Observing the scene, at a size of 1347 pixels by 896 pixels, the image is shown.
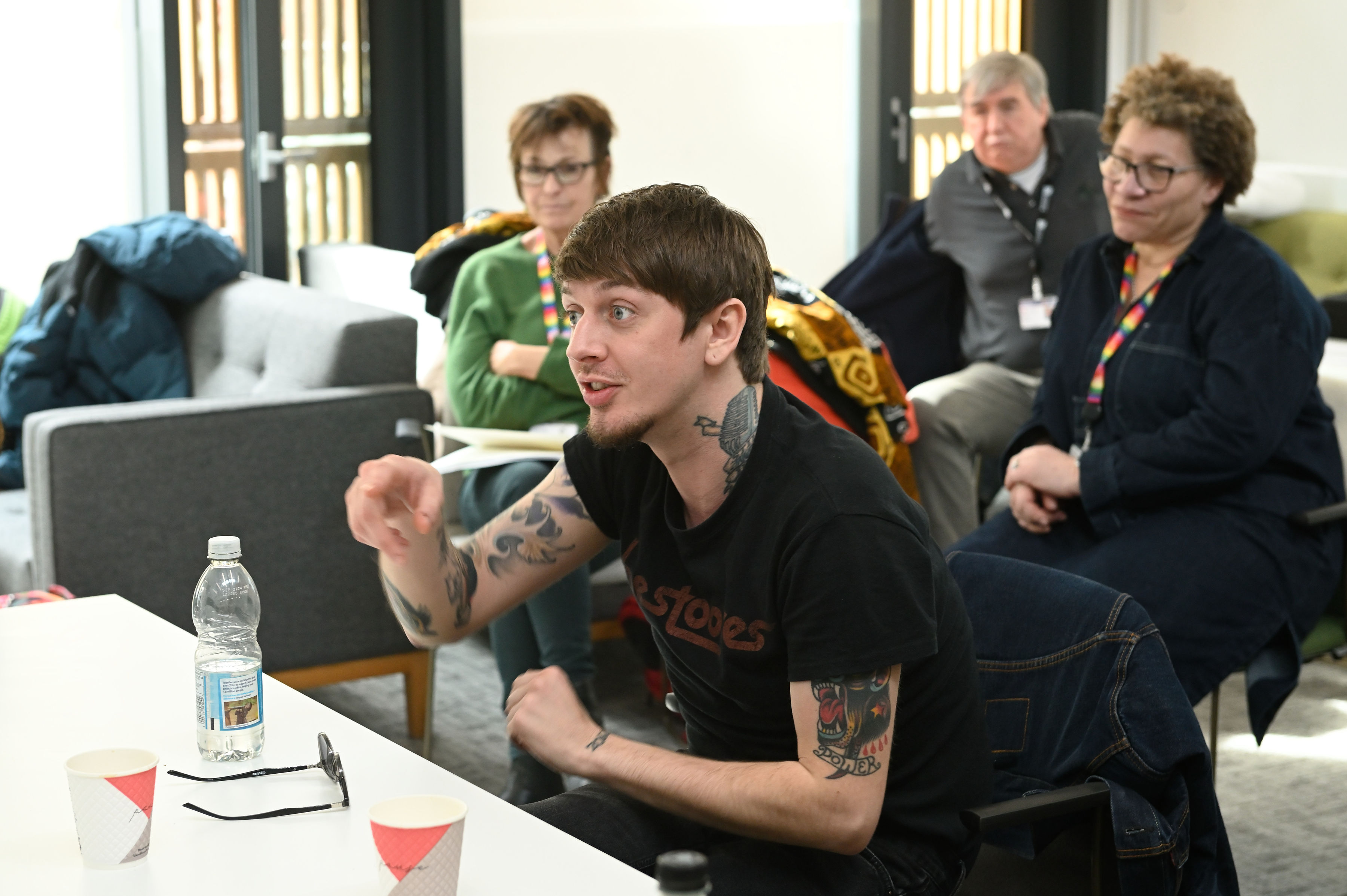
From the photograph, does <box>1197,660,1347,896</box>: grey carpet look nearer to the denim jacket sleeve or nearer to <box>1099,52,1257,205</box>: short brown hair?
the denim jacket sleeve

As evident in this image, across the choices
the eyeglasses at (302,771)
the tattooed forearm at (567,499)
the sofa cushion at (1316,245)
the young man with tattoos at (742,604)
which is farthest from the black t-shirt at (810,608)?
the sofa cushion at (1316,245)

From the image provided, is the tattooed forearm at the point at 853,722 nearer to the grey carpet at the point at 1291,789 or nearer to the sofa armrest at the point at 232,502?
the grey carpet at the point at 1291,789

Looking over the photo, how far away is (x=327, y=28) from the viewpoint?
4.77m

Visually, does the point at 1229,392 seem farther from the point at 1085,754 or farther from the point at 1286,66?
the point at 1286,66

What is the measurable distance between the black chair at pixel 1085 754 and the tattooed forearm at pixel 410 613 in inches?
23.9

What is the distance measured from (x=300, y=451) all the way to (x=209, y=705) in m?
1.76

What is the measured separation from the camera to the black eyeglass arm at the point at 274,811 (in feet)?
4.01

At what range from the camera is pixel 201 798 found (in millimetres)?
1267

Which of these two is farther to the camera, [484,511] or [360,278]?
[360,278]

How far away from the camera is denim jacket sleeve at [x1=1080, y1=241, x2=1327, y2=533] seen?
2.46m

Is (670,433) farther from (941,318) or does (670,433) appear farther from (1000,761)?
(941,318)

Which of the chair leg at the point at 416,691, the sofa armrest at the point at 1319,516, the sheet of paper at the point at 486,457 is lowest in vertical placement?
the chair leg at the point at 416,691

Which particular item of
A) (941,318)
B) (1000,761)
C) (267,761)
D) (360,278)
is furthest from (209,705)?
(360,278)

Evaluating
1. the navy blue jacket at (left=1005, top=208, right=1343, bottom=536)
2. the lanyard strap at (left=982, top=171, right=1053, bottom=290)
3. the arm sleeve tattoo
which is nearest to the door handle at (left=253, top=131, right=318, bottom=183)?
the lanyard strap at (left=982, top=171, right=1053, bottom=290)
